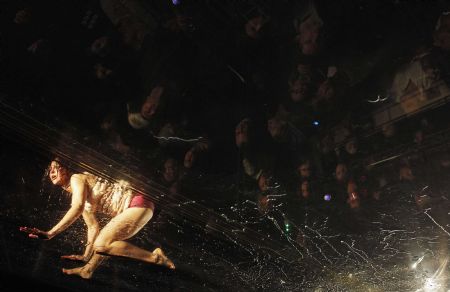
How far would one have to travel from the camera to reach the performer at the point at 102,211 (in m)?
2.14

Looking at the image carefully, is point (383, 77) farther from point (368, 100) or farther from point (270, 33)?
point (270, 33)

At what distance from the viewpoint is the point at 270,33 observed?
1.71 meters

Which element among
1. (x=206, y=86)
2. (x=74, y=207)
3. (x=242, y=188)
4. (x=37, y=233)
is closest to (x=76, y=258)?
(x=37, y=233)

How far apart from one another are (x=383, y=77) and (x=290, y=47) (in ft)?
1.95

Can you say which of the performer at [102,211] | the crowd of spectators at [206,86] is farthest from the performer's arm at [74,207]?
the crowd of spectators at [206,86]

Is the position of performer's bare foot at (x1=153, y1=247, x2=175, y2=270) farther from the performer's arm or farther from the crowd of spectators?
the performer's arm

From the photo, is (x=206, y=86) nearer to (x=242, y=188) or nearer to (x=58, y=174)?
(x=242, y=188)

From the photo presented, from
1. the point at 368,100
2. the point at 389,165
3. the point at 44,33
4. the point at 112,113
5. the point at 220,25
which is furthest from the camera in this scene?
the point at 389,165

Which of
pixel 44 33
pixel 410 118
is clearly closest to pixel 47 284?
pixel 44 33

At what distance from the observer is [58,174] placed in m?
2.12

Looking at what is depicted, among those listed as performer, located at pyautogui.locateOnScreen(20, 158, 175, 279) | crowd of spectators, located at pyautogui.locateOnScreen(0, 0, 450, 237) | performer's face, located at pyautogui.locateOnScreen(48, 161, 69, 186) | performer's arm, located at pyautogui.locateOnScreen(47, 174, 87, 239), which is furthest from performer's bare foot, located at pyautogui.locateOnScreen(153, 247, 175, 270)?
performer's face, located at pyautogui.locateOnScreen(48, 161, 69, 186)

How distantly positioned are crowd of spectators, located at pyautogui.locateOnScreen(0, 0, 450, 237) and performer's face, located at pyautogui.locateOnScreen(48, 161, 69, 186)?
334mm

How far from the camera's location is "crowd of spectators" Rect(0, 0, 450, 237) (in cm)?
160

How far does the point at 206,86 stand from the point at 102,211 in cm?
117
